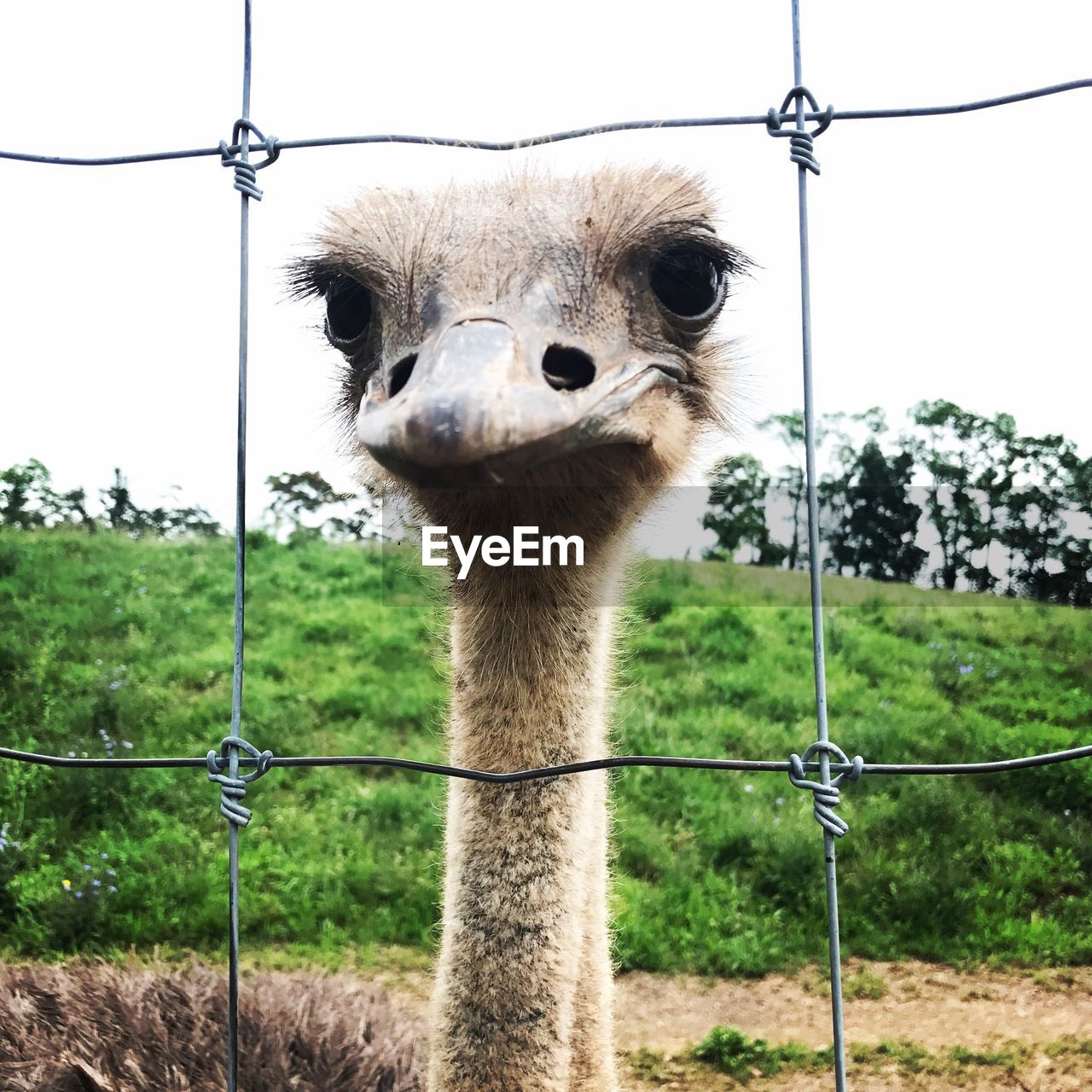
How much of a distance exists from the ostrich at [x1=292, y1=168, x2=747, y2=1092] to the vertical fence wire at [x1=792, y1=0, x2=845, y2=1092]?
0.77 feet

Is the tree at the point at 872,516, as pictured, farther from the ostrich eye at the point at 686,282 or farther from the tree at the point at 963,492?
the ostrich eye at the point at 686,282

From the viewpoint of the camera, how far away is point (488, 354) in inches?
45.7

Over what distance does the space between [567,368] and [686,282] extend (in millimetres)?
360

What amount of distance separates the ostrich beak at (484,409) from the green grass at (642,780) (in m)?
0.84

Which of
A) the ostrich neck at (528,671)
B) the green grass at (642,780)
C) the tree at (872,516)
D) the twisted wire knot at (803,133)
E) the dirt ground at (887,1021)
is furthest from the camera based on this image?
the tree at (872,516)

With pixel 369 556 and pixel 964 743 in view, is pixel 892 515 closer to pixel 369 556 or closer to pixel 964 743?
pixel 964 743

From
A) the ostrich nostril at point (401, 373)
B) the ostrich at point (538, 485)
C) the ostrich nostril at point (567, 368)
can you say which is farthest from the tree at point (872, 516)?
the ostrich nostril at point (401, 373)

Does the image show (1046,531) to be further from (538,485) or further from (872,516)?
(538,485)

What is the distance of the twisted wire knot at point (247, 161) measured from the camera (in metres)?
1.38

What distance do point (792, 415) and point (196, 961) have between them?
73.8 inches

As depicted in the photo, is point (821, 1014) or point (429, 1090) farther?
point (821, 1014)

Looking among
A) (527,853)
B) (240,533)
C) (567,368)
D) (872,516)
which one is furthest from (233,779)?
(872,516)

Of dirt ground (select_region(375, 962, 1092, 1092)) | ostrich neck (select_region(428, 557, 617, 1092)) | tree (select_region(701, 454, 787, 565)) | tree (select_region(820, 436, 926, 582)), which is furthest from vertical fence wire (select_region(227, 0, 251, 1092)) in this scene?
tree (select_region(820, 436, 926, 582))

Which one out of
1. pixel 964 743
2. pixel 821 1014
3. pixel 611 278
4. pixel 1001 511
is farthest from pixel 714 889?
pixel 611 278
